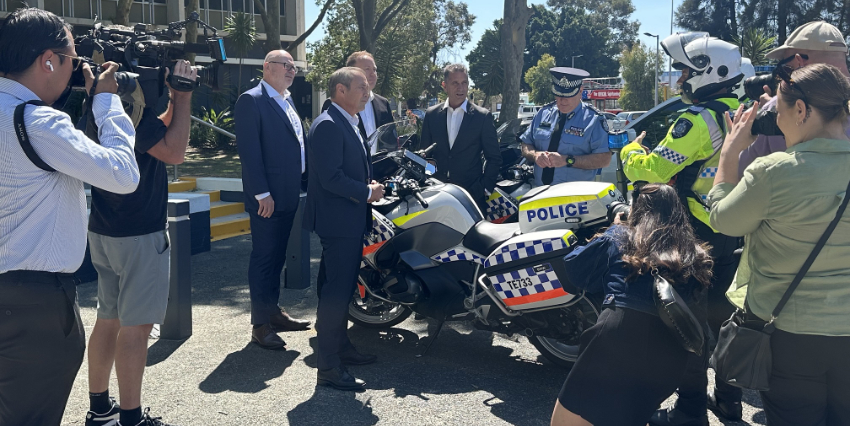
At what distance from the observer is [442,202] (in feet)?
14.9

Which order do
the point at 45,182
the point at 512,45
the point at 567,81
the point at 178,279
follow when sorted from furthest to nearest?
the point at 512,45 → the point at 567,81 → the point at 178,279 → the point at 45,182

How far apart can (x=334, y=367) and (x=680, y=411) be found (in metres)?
1.87

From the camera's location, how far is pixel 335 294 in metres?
4.27

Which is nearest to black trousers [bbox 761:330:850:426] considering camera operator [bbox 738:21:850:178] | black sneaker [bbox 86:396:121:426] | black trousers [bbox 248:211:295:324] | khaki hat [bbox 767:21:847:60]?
camera operator [bbox 738:21:850:178]

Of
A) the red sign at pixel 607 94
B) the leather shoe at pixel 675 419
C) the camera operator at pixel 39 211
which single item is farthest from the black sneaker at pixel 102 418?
the red sign at pixel 607 94

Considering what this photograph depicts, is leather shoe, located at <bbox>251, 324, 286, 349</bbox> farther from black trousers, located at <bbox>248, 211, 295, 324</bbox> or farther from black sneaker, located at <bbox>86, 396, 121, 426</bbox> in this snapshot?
black sneaker, located at <bbox>86, 396, 121, 426</bbox>

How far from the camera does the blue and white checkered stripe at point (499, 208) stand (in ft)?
19.7

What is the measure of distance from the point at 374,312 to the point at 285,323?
64cm

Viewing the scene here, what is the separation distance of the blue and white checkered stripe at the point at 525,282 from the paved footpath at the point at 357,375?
593 mm

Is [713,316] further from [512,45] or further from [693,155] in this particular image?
[512,45]

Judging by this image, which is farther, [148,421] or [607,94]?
[607,94]

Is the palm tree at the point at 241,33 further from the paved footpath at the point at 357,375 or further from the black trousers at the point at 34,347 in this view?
the black trousers at the point at 34,347

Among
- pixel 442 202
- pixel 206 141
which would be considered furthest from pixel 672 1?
pixel 442 202

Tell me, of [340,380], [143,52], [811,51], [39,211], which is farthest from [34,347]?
[811,51]
